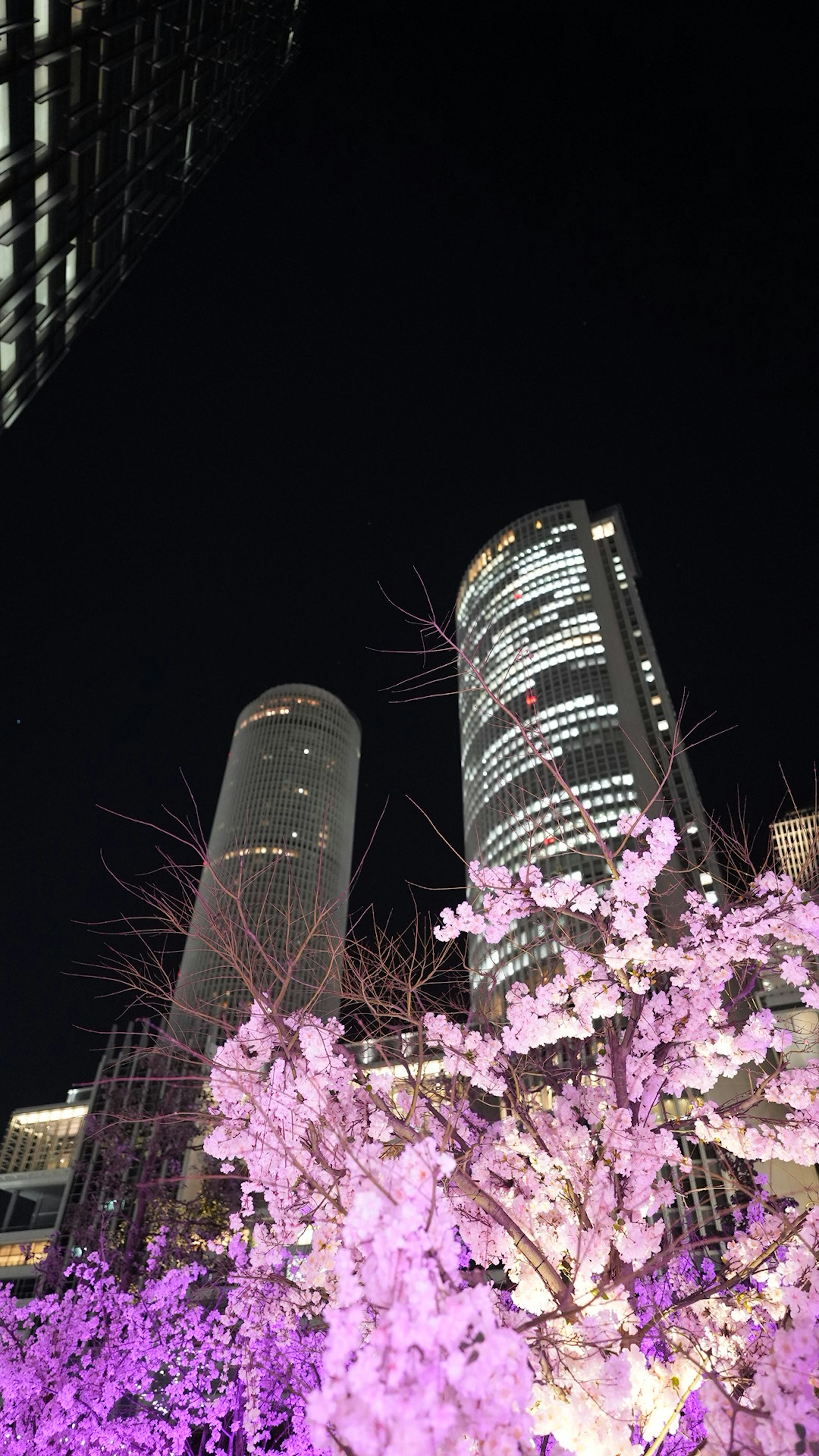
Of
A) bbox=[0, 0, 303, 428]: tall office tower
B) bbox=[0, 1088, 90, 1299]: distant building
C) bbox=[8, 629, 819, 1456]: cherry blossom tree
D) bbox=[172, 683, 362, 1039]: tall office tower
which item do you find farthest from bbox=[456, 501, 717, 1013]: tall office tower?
bbox=[8, 629, 819, 1456]: cherry blossom tree

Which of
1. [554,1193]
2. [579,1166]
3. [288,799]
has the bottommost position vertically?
[554,1193]

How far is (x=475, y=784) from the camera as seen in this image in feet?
332

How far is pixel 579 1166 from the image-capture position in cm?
579

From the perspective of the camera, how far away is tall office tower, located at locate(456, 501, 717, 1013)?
8350 centimetres

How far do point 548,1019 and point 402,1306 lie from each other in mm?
3853

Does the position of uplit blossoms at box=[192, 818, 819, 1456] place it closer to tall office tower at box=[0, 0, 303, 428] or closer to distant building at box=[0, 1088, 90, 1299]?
tall office tower at box=[0, 0, 303, 428]

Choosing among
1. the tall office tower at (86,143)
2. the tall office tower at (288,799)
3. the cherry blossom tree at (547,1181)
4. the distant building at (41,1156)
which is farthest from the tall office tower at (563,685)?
the cherry blossom tree at (547,1181)

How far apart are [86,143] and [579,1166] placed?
2235cm

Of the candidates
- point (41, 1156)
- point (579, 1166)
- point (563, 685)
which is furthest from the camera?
point (563, 685)

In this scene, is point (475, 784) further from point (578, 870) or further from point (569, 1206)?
point (569, 1206)

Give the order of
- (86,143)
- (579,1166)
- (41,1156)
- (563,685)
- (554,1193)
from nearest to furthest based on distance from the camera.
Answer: (579,1166)
(554,1193)
(86,143)
(41,1156)
(563,685)

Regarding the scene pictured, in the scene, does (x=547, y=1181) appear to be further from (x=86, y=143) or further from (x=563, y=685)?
(x=563, y=685)

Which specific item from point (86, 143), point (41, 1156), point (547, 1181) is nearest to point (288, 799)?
point (41, 1156)

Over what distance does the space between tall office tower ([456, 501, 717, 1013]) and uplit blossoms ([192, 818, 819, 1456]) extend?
6460 cm
